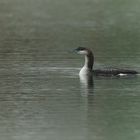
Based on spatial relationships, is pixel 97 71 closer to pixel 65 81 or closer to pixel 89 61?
pixel 89 61

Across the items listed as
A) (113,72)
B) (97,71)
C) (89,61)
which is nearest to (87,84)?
(113,72)

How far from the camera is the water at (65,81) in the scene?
18.0 metres

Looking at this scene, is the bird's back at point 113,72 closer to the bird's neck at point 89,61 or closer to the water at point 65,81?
the water at point 65,81

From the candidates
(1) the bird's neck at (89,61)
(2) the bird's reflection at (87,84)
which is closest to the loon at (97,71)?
(1) the bird's neck at (89,61)

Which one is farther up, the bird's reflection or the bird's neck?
the bird's neck

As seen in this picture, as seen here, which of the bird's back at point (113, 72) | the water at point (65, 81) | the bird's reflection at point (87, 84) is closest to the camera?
the water at point (65, 81)

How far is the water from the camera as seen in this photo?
59.2 ft

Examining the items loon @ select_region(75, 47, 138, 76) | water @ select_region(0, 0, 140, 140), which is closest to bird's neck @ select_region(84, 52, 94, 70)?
loon @ select_region(75, 47, 138, 76)

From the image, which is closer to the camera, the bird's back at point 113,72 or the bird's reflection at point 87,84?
the bird's reflection at point 87,84

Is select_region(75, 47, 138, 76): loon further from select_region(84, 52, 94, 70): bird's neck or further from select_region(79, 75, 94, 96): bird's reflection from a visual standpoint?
select_region(79, 75, 94, 96): bird's reflection

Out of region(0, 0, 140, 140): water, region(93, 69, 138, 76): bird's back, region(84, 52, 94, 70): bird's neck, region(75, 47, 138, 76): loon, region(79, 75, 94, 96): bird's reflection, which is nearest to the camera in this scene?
region(0, 0, 140, 140): water

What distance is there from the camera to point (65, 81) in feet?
79.1

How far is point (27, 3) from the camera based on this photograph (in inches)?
2263

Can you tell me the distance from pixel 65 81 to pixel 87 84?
54cm
